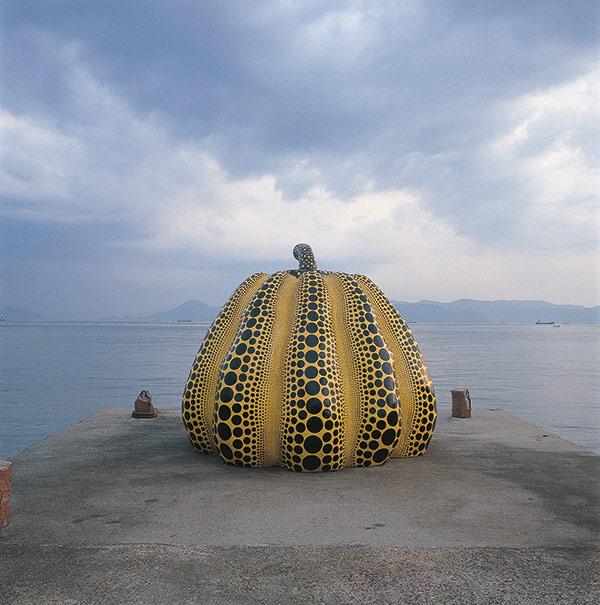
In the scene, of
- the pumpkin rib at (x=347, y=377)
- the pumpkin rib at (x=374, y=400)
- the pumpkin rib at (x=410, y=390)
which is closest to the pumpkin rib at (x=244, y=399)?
the pumpkin rib at (x=347, y=377)

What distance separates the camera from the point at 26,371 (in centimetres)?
4172

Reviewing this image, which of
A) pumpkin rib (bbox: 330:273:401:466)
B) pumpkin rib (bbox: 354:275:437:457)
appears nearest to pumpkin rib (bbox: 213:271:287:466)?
pumpkin rib (bbox: 330:273:401:466)

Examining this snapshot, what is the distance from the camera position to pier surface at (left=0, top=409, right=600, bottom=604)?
4.92 meters

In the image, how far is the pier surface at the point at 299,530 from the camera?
492 cm

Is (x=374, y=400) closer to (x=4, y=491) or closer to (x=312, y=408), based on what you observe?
(x=312, y=408)

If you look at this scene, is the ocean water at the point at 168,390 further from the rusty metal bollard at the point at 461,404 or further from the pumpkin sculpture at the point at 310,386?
the pumpkin sculpture at the point at 310,386

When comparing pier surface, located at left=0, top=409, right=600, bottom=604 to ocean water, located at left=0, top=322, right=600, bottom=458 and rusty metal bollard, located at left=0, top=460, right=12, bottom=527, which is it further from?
ocean water, located at left=0, top=322, right=600, bottom=458

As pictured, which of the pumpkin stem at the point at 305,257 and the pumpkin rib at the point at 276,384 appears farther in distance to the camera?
the pumpkin stem at the point at 305,257

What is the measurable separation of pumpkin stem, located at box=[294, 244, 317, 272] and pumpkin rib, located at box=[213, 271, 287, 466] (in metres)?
2.53

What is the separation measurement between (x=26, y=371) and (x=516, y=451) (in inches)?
1482

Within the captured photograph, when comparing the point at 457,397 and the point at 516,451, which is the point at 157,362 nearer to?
the point at 457,397

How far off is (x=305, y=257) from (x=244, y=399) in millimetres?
3530

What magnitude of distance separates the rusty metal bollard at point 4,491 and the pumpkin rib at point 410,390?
5.15 m

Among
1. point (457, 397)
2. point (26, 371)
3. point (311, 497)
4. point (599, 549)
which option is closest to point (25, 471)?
point (311, 497)
